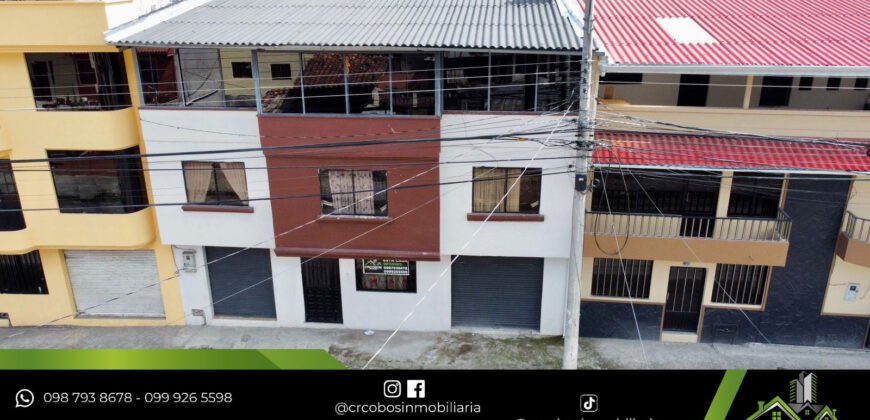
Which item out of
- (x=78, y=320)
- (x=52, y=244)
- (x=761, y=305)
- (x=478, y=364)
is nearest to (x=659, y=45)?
(x=761, y=305)

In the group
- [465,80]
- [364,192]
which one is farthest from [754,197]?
[364,192]

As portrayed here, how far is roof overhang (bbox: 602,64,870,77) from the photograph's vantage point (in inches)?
437

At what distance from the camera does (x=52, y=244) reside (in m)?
14.3

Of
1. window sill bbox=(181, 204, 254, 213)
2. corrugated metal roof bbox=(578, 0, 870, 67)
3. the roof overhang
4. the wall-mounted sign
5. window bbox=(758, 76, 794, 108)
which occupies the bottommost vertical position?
the wall-mounted sign

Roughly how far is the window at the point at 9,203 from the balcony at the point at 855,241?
756 inches

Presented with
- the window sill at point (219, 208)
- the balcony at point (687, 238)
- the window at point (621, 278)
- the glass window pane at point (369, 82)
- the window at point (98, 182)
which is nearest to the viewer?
the glass window pane at point (369, 82)

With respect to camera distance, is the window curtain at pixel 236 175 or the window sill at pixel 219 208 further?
the window sill at pixel 219 208

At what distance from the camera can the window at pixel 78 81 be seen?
13.1 m

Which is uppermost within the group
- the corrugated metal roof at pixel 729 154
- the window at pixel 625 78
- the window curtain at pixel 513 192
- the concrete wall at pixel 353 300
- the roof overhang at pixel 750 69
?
the roof overhang at pixel 750 69

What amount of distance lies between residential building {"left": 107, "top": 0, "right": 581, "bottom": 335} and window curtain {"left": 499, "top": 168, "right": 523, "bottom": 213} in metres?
0.05

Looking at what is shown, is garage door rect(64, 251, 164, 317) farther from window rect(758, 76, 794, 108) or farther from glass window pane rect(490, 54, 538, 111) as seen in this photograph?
window rect(758, 76, 794, 108)

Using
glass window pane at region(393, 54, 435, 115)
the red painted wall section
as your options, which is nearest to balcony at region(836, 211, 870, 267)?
the red painted wall section

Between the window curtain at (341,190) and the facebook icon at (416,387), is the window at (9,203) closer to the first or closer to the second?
the window curtain at (341,190)

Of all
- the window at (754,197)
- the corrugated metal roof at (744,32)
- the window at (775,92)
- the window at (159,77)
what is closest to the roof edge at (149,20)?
the window at (159,77)
